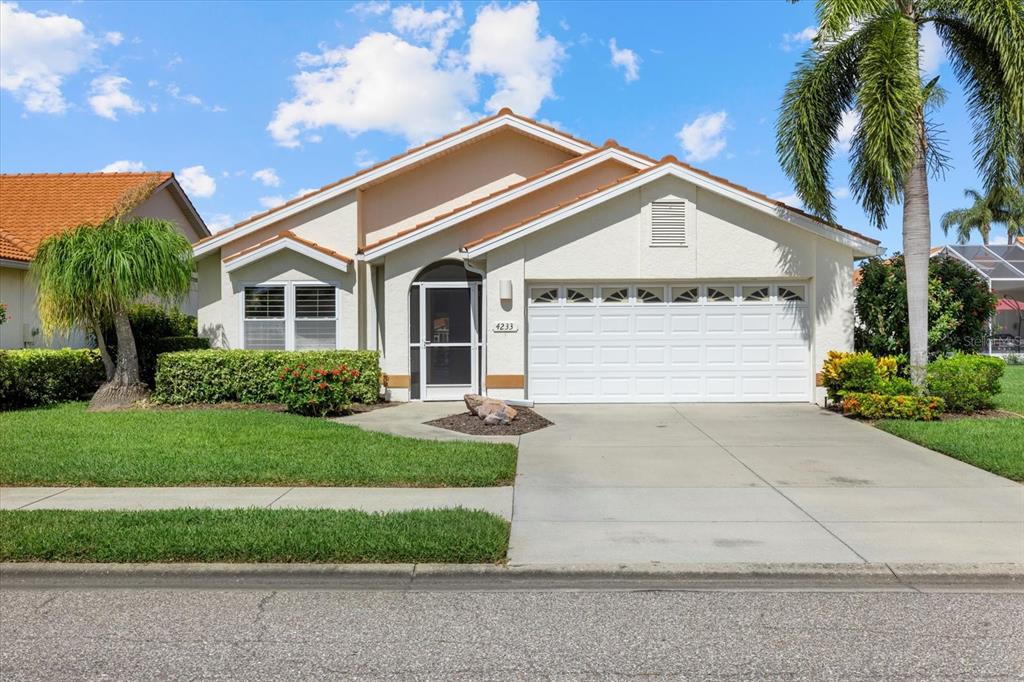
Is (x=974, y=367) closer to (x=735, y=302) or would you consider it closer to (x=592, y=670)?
(x=735, y=302)

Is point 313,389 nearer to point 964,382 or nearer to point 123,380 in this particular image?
point 123,380

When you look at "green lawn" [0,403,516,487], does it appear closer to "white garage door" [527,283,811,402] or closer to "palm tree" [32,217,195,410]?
"palm tree" [32,217,195,410]

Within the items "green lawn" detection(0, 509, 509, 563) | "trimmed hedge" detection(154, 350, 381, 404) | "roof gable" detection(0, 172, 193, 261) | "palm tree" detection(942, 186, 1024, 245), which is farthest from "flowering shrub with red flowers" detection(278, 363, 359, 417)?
"palm tree" detection(942, 186, 1024, 245)

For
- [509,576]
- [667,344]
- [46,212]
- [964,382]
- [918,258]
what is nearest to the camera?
[509,576]

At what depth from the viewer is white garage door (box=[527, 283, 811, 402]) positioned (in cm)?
1445

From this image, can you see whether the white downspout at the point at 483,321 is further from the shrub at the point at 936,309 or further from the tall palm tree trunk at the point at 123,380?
the shrub at the point at 936,309

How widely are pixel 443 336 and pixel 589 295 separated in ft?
10.2

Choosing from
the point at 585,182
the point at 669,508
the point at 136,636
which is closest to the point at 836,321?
the point at 585,182

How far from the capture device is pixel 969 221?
48.5 m

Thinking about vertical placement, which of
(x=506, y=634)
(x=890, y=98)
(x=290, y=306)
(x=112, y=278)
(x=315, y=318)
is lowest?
(x=506, y=634)

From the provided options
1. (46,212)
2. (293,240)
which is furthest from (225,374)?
(46,212)

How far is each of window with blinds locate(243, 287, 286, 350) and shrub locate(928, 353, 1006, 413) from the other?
12487 millimetres

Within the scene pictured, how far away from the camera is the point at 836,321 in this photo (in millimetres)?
14125

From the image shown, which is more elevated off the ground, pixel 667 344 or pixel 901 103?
pixel 901 103
